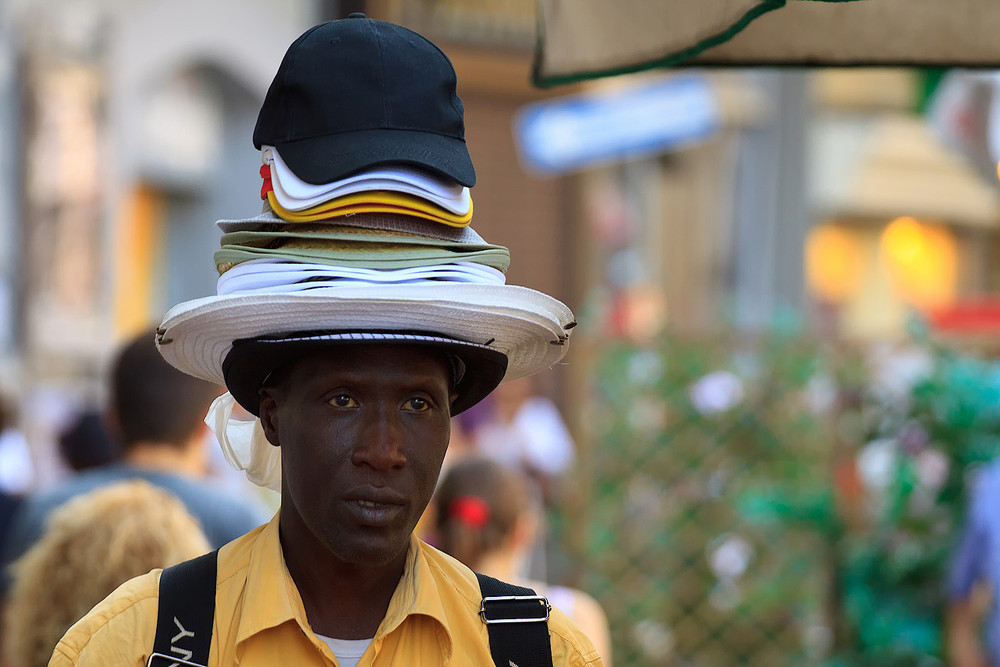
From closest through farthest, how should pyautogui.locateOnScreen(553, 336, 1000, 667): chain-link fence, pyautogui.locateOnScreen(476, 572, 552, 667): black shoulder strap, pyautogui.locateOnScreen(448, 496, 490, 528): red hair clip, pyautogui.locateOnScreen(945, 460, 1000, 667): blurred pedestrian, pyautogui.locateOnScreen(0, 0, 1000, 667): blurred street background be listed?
pyautogui.locateOnScreen(476, 572, 552, 667): black shoulder strap
pyautogui.locateOnScreen(448, 496, 490, 528): red hair clip
pyautogui.locateOnScreen(945, 460, 1000, 667): blurred pedestrian
pyautogui.locateOnScreen(0, 0, 1000, 667): blurred street background
pyautogui.locateOnScreen(553, 336, 1000, 667): chain-link fence

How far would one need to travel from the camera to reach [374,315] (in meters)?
1.73

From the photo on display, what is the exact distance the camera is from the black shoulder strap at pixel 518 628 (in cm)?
180

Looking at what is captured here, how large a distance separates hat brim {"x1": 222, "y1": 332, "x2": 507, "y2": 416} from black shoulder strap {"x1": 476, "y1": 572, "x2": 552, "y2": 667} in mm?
291

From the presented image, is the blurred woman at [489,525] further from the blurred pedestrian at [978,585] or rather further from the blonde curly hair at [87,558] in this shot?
the blurred pedestrian at [978,585]

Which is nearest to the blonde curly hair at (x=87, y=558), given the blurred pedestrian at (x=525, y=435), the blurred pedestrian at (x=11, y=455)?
the blurred pedestrian at (x=11, y=455)

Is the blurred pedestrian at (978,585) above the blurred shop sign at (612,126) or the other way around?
the other way around

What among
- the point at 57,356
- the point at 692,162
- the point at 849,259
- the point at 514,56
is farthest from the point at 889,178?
the point at 57,356

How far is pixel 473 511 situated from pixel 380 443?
2132 mm

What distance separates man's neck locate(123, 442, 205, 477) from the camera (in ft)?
11.6

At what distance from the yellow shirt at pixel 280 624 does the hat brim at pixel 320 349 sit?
0.20 meters

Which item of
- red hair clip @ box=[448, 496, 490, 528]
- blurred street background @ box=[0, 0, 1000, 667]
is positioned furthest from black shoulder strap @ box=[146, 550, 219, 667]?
red hair clip @ box=[448, 496, 490, 528]

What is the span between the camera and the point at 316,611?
5.93 ft

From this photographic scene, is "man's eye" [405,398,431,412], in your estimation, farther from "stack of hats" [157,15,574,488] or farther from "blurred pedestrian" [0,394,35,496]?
"blurred pedestrian" [0,394,35,496]

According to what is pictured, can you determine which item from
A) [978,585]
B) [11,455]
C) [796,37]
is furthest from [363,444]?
[11,455]
